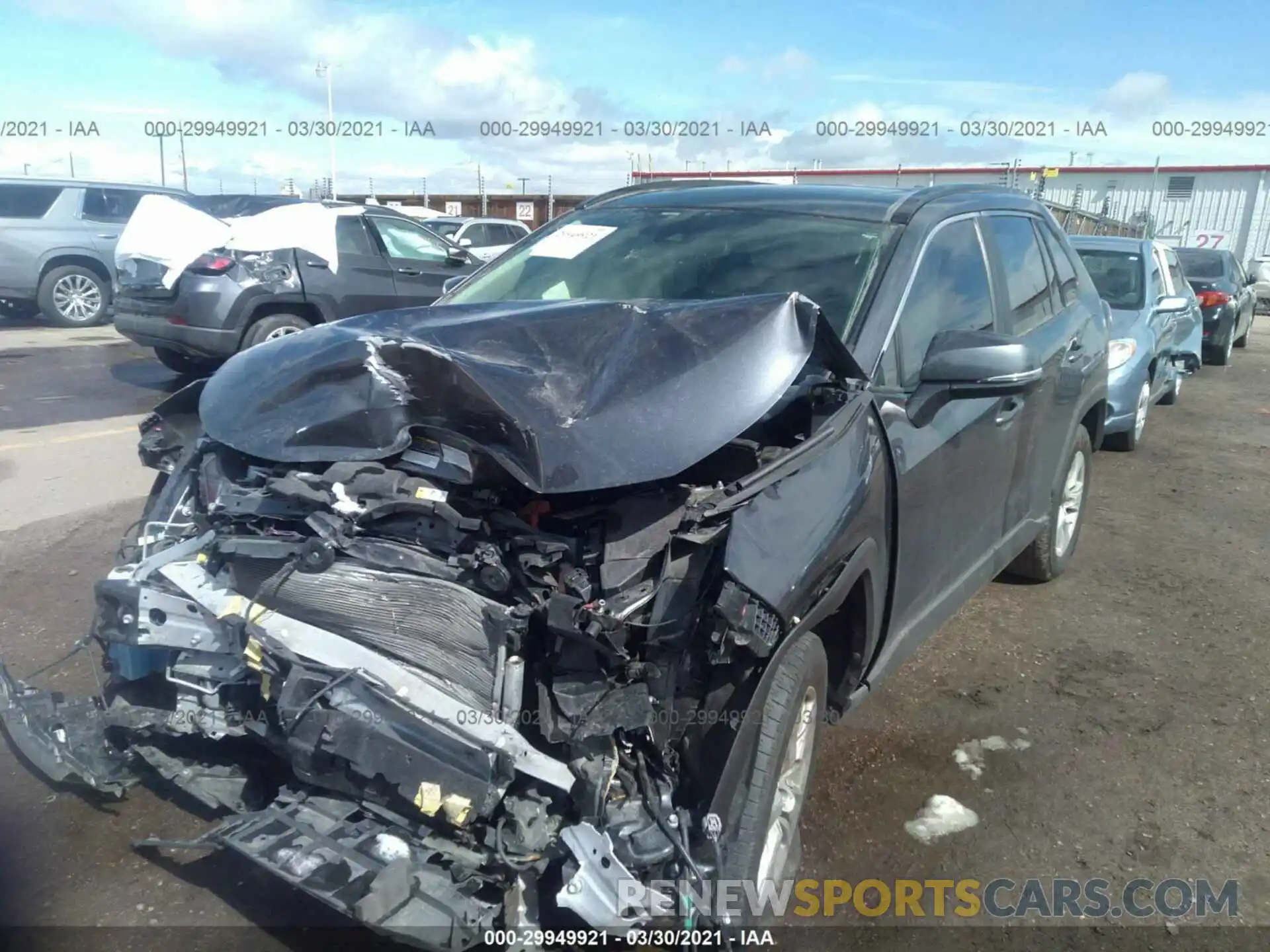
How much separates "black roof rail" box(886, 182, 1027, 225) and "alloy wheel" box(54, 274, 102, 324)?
13.7 m

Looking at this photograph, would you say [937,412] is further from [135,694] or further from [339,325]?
[135,694]

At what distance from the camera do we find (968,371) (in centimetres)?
302

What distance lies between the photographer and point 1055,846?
3.10m

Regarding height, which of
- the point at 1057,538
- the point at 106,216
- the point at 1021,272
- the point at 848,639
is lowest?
the point at 1057,538

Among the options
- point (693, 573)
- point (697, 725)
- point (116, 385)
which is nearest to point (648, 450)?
point (693, 573)

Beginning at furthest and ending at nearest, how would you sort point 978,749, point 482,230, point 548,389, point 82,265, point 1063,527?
point 482,230 → point 82,265 → point 1063,527 → point 978,749 → point 548,389

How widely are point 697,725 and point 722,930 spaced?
45 cm

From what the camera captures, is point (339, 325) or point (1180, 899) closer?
point (1180, 899)

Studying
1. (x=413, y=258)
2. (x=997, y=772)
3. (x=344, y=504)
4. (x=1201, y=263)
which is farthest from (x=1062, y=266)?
(x=1201, y=263)

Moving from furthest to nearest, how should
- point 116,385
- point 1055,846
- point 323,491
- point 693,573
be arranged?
point 116,385, point 1055,846, point 323,491, point 693,573

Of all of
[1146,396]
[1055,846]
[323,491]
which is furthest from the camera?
[1146,396]

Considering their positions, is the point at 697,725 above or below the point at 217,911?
above

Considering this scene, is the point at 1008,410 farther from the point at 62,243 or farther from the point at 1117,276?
the point at 62,243

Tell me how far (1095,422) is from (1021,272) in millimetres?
1441
